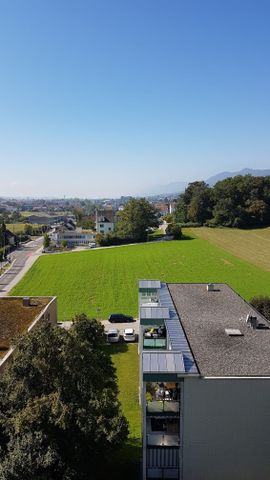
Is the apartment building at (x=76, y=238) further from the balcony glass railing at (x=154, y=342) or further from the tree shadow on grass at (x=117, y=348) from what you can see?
the balcony glass railing at (x=154, y=342)

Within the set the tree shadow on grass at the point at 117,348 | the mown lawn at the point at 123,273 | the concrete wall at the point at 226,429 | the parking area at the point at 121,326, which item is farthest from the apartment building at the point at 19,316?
the concrete wall at the point at 226,429

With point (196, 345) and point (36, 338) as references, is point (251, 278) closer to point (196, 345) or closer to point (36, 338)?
point (196, 345)

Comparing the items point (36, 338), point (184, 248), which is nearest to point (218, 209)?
point (184, 248)

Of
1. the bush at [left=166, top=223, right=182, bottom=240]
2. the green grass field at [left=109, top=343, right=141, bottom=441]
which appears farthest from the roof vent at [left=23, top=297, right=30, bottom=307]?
the bush at [left=166, top=223, right=182, bottom=240]

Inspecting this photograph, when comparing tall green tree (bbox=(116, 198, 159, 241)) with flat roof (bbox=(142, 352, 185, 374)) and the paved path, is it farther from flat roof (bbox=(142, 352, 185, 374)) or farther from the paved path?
flat roof (bbox=(142, 352, 185, 374))

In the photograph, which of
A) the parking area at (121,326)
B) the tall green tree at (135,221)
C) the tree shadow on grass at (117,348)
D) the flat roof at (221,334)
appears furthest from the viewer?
the tall green tree at (135,221)
